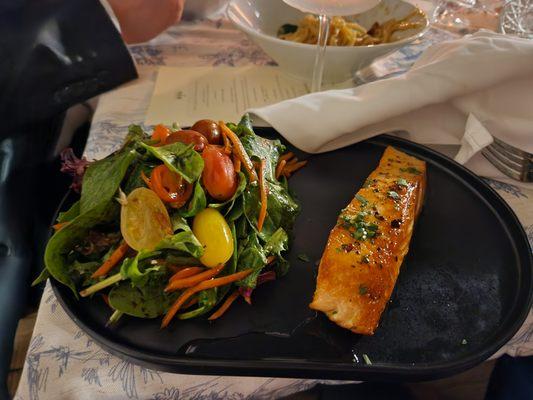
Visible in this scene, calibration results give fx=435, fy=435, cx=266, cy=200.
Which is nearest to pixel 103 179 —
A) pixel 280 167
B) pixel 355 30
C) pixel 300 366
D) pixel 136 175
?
pixel 136 175

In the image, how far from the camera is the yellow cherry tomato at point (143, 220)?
770 millimetres

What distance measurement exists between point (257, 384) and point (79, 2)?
112 centimetres

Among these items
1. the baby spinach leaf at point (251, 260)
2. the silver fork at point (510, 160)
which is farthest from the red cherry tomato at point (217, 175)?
the silver fork at point (510, 160)

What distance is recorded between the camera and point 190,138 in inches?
34.0

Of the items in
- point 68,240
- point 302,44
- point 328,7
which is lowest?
point 68,240

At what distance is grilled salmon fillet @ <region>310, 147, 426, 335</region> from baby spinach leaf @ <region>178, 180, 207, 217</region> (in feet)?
0.81

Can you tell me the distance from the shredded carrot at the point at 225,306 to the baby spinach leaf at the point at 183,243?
10cm

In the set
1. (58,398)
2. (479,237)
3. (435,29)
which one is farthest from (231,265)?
(435,29)

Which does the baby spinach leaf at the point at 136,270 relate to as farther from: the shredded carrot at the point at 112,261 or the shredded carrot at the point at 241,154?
the shredded carrot at the point at 241,154

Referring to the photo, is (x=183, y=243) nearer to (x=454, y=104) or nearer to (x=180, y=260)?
(x=180, y=260)

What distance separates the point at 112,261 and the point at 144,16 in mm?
1003

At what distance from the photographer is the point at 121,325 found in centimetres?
74

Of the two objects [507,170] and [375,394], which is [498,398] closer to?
[375,394]

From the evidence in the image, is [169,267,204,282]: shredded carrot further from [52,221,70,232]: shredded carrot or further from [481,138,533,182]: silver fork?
[481,138,533,182]: silver fork
